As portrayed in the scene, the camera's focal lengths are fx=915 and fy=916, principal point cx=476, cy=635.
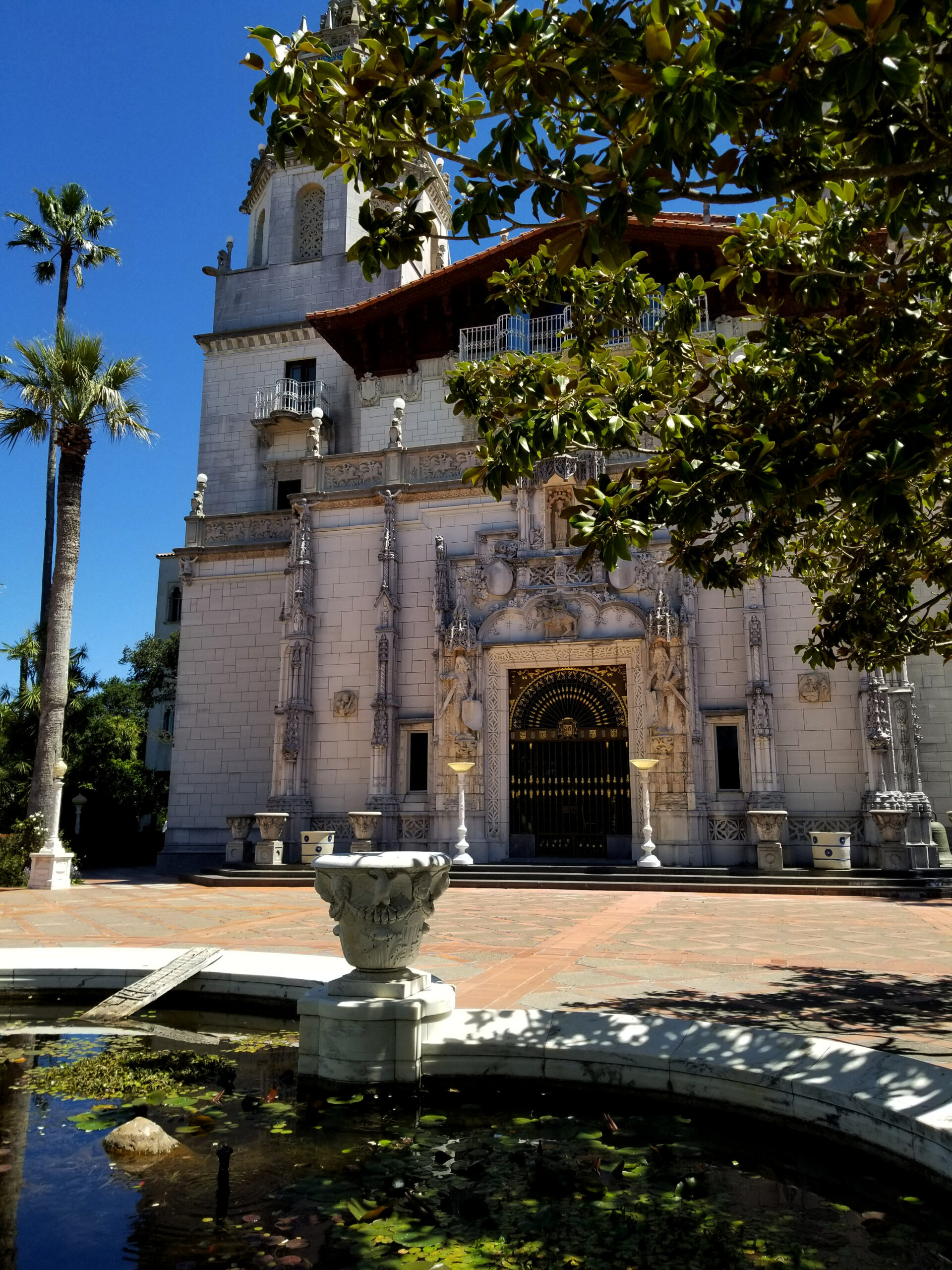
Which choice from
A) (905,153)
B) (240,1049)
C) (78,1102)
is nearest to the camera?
(905,153)

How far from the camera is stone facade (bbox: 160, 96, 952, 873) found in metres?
19.2

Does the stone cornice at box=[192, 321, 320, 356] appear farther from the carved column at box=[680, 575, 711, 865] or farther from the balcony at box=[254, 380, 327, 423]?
the carved column at box=[680, 575, 711, 865]

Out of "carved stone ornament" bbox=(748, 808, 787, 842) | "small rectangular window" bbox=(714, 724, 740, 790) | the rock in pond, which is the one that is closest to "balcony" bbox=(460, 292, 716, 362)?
"small rectangular window" bbox=(714, 724, 740, 790)

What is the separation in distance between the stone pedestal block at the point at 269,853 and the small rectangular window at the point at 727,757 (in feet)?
32.3

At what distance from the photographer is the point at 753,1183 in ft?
11.4

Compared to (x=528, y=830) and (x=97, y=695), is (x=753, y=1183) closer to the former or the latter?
(x=528, y=830)

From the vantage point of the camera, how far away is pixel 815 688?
63.4 feet

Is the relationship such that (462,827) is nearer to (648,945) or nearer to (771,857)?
(771,857)

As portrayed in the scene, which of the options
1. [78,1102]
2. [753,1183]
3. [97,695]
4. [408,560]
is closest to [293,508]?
[408,560]

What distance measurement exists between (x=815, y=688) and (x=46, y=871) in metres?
16.5

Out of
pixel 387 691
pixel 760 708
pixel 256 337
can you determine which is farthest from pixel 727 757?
pixel 256 337

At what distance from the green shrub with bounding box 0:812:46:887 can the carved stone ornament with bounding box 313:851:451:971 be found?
673 inches

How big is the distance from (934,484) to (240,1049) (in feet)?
20.6

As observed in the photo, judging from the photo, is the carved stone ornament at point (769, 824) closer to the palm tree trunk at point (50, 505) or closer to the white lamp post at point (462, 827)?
the white lamp post at point (462, 827)
